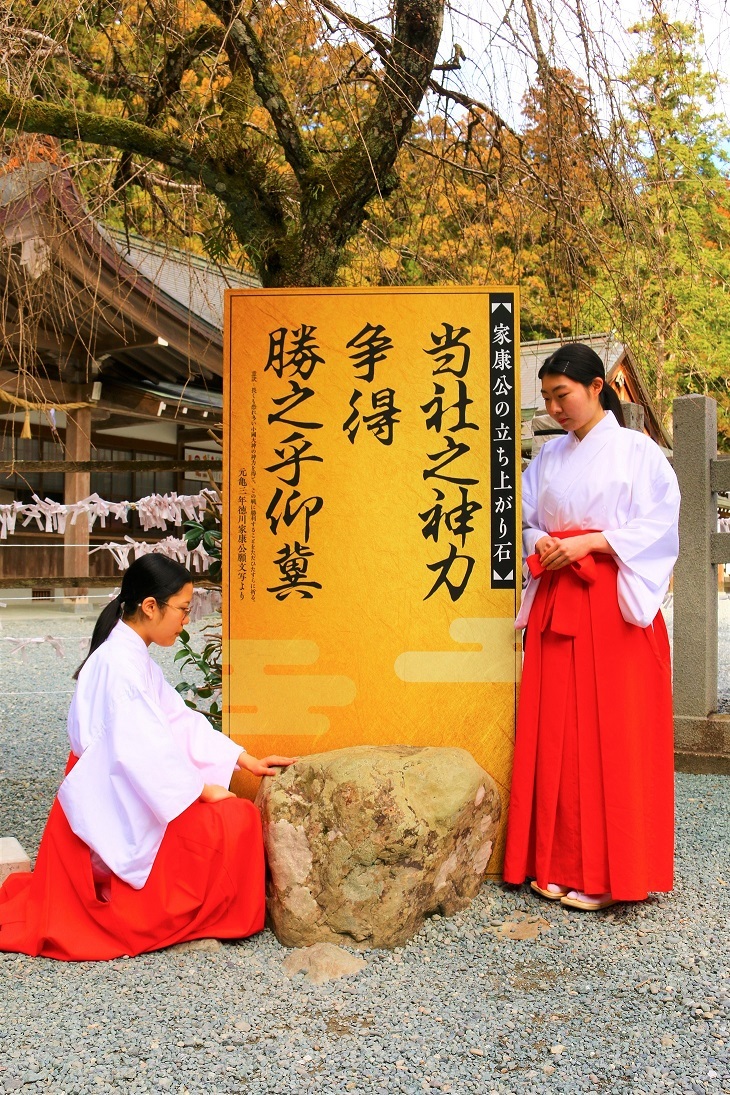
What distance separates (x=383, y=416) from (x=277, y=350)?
427mm

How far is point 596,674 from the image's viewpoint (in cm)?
286

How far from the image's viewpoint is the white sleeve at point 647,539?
2.81m

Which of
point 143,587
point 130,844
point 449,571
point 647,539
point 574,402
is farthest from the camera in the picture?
point 449,571

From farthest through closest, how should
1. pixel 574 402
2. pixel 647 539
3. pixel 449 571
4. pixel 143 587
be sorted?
1. pixel 449 571
2. pixel 574 402
3. pixel 647 539
4. pixel 143 587

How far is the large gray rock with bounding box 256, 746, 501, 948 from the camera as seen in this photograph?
8.39ft

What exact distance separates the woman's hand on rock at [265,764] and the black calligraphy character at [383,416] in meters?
1.10

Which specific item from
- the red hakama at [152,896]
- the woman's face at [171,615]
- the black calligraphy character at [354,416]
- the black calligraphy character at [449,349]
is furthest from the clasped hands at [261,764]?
the black calligraphy character at [449,349]

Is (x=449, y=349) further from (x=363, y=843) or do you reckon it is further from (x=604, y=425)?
(x=363, y=843)

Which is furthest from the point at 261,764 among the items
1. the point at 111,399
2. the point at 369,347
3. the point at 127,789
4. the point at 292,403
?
the point at 111,399

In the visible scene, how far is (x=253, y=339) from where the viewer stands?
314 cm

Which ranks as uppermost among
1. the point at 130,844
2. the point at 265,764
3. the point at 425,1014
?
the point at 265,764

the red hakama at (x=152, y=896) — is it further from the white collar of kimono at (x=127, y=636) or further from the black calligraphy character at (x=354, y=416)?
the black calligraphy character at (x=354, y=416)

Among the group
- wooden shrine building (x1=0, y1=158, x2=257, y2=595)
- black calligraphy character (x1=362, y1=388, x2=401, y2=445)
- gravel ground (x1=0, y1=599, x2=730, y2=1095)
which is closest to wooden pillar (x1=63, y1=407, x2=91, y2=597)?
wooden shrine building (x1=0, y1=158, x2=257, y2=595)

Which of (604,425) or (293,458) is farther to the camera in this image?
(293,458)
